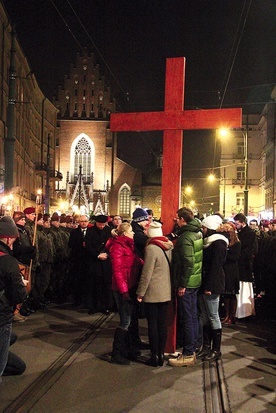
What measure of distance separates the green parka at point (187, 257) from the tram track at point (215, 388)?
3.64 feet

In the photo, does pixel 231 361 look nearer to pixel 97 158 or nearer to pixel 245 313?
pixel 245 313

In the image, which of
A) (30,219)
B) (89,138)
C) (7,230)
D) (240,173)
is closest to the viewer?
(7,230)

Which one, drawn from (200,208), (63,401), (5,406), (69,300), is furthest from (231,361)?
(200,208)

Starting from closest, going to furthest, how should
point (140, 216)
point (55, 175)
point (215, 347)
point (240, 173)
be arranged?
point (215, 347) → point (140, 216) → point (55, 175) → point (240, 173)

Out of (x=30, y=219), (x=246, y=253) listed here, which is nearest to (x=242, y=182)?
(x=246, y=253)

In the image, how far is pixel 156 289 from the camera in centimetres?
699

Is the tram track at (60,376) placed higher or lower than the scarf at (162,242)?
lower

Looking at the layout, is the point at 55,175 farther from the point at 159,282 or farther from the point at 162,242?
the point at 159,282

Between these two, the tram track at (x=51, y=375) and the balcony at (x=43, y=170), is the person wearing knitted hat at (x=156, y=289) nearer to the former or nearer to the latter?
the tram track at (x=51, y=375)

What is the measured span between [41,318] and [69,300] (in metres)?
2.74

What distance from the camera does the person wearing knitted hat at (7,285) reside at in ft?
17.1

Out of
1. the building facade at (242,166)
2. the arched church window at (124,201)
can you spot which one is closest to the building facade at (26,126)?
the arched church window at (124,201)

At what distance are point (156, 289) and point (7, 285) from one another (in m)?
2.36

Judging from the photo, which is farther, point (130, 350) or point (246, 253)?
point (246, 253)
